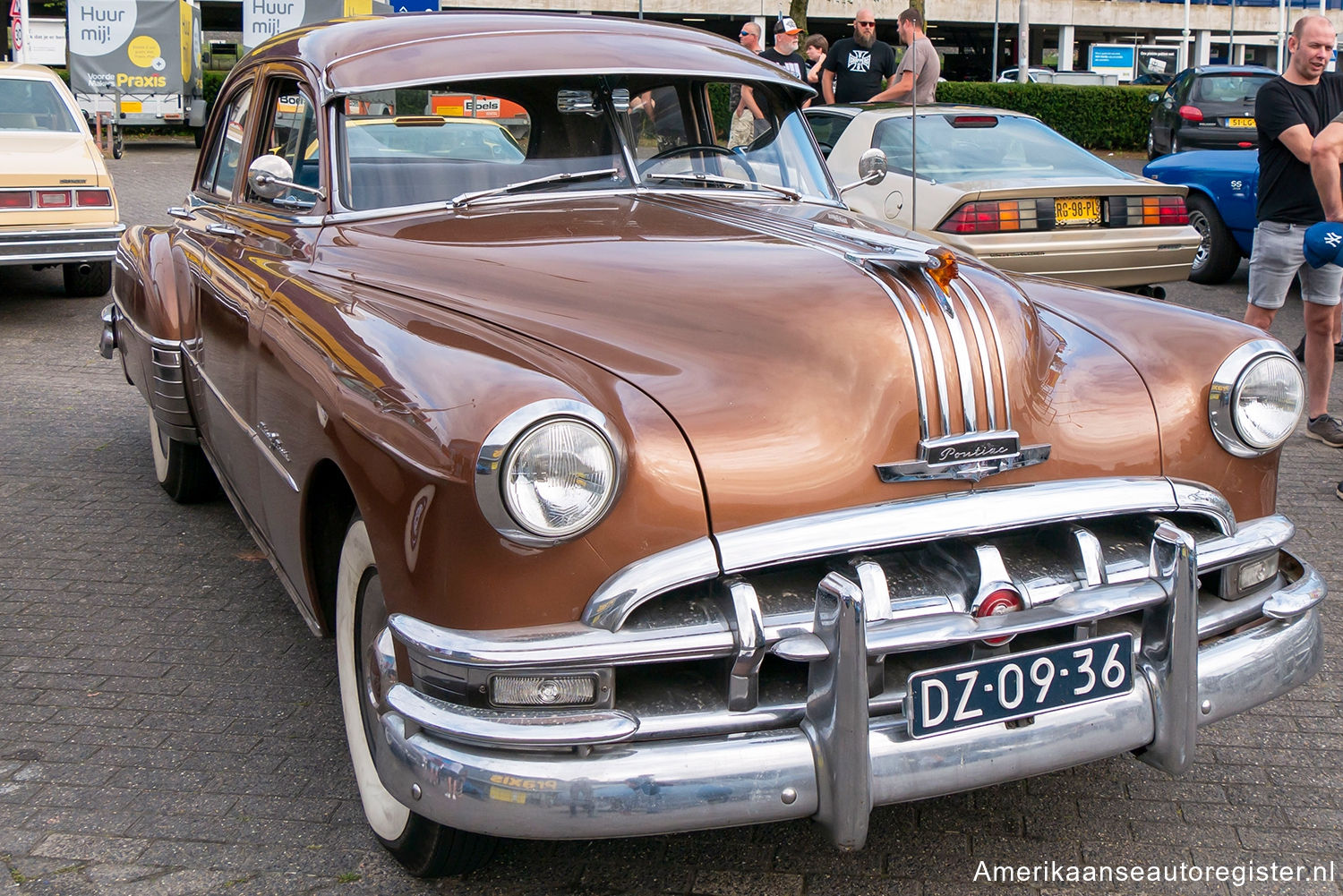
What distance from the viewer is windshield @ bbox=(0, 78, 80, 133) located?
9.28 m

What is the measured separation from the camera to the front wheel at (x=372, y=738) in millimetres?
2553

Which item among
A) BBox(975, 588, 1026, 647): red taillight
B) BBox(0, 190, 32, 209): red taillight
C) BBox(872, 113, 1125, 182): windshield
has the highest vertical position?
BBox(872, 113, 1125, 182): windshield

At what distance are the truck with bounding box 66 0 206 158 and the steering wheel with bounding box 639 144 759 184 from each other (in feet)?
67.5

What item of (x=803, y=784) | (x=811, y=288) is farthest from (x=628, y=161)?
(x=803, y=784)

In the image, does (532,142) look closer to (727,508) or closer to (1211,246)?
(727,508)

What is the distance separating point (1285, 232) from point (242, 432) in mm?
4948

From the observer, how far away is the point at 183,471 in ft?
16.8

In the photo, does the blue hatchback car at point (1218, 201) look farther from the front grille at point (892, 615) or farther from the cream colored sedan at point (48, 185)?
the front grille at point (892, 615)

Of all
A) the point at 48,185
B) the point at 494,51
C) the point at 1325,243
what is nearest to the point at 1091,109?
the point at 48,185

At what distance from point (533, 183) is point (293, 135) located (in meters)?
0.87

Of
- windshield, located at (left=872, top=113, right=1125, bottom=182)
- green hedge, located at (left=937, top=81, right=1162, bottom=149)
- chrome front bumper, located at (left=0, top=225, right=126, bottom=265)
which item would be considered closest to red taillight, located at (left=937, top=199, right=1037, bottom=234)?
windshield, located at (left=872, top=113, right=1125, bottom=182)

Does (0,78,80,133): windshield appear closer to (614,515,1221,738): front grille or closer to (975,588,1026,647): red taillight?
(614,515,1221,738): front grille

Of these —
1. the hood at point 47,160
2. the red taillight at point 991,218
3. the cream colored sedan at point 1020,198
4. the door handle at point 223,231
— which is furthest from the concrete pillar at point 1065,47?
the door handle at point 223,231

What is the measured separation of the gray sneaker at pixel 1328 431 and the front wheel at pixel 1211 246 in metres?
4.37
